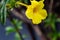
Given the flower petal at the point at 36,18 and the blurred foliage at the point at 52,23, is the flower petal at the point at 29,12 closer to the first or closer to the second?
the flower petal at the point at 36,18

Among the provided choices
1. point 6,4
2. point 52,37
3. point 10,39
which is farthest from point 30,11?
point 10,39

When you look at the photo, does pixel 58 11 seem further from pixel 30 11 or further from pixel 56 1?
pixel 30 11

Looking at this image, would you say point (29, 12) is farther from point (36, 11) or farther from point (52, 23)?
point (52, 23)

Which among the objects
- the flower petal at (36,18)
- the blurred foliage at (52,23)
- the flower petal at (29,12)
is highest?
the flower petal at (29,12)

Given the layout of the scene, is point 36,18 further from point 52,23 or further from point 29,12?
point 52,23

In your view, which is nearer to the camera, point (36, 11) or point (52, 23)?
point (36, 11)

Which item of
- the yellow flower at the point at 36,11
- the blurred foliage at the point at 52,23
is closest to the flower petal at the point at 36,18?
the yellow flower at the point at 36,11

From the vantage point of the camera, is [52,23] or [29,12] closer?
[29,12]

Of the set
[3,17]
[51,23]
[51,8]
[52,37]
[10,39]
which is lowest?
[10,39]

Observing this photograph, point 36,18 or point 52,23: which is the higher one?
point 36,18

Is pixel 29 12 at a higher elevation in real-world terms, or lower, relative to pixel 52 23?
higher

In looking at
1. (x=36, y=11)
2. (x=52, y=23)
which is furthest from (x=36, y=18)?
(x=52, y=23)
